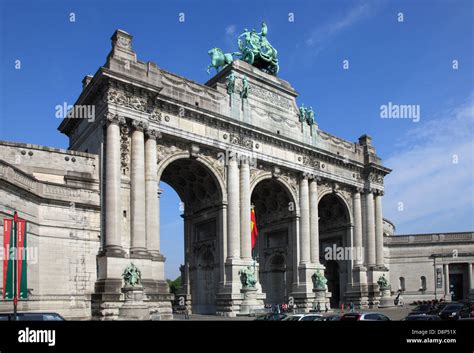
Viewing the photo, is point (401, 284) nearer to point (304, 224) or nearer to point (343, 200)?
point (343, 200)

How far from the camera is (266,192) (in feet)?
176

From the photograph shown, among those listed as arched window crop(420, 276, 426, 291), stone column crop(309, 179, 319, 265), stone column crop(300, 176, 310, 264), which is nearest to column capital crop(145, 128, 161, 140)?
stone column crop(300, 176, 310, 264)

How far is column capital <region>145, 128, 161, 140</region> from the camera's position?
3897cm

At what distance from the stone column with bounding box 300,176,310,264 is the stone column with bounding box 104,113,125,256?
20.1 meters

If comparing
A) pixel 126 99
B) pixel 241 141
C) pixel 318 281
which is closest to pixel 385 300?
pixel 318 281

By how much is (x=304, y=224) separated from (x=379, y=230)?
41.1ft

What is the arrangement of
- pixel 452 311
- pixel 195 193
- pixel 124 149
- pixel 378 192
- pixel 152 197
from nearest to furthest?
pixel 452 311 < pixel 124 149 < pixel 152 197 < pixel 195 193 < pixel 378 192

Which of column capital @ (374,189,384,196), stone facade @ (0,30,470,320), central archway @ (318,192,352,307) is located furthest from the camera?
column capital @ (374,189,384,196)

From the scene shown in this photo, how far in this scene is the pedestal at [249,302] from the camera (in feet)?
135

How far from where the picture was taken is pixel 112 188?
35875 millimetres

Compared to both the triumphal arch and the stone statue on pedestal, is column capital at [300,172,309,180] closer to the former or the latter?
the triumphal arch

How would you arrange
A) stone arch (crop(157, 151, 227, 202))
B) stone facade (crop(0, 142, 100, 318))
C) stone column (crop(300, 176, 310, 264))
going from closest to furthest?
stone facade (crop(0, 142, 100, 318)) → stone arch (crop(157, 151, 227, 202)) → stone column (crop(300, 176, 310, 264))

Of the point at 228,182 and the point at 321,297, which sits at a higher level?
the point at 228,182
